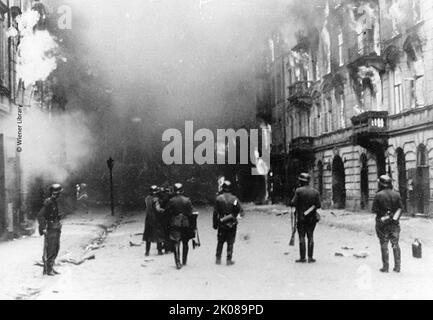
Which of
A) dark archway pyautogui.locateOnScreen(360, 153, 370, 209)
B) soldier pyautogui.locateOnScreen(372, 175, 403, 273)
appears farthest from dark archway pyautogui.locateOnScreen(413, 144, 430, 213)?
soldier pyautogui.locateOnScreen(372, 175, 403, 273)

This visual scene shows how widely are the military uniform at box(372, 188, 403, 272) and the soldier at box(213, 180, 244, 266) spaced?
9.46 ft

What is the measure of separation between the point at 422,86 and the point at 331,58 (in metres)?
9.57

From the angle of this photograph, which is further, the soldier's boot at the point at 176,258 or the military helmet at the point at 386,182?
the soldier's boot at the point at 176,258

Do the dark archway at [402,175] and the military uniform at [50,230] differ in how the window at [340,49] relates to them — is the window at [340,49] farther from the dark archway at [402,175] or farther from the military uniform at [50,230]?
the military uniform at [50,230]

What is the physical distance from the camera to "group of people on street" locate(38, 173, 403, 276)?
874 centimetres

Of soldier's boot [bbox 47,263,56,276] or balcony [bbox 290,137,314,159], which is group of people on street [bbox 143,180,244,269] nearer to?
soldier's boot [bbox 47,263,56,276]

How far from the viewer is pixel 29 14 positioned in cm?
1839

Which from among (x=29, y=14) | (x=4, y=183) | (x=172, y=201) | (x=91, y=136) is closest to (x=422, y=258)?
(x=172, y=201)

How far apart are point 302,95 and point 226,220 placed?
80.2 feet

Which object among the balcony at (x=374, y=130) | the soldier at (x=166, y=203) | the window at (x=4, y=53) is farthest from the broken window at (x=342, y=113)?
the window at (x=4, y=53)

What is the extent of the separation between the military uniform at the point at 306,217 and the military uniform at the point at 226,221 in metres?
1.27

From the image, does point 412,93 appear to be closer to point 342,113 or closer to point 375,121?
point 375,121

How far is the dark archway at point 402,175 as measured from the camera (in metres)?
22.2

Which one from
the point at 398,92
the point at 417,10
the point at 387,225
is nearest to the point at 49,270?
the point at 387,225
